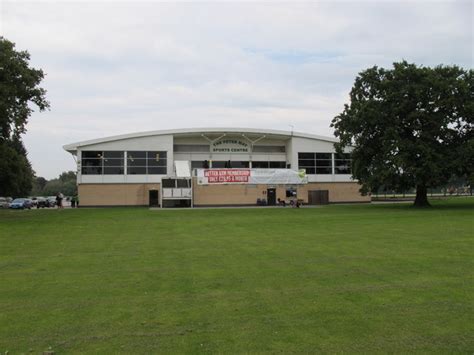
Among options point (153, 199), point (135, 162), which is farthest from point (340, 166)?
point (135, 162)

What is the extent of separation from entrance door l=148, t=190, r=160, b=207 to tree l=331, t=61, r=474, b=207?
2627 cm

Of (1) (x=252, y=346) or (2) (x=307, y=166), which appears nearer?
(1) (x=252, y=346)

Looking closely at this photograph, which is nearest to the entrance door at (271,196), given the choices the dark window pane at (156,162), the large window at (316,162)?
the large window at (316,162)

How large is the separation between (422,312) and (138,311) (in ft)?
13.6

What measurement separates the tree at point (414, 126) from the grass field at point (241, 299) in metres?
26.6

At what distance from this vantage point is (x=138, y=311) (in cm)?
688

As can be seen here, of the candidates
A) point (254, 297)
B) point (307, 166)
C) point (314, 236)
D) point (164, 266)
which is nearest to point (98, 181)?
point (307, 166)

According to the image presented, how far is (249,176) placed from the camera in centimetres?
5631

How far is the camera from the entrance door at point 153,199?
58.6m

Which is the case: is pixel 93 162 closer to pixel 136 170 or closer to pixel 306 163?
pixel 136 170

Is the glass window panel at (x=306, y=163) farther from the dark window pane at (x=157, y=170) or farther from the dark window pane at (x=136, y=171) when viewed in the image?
the dark window pane at (x=136, y=171)

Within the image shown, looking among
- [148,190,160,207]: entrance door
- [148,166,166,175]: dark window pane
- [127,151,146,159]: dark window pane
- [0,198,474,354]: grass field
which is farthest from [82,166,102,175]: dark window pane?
[0,198,474,354]: grass field

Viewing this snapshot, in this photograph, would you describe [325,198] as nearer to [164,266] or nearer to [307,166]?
[307,166]

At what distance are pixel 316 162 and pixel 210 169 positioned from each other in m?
15.5
